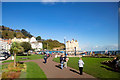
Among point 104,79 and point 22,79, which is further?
point 104,79

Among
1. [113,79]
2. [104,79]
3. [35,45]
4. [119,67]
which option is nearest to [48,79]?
[104,79]

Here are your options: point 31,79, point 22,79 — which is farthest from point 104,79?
point 22,79

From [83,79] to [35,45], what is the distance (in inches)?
3223

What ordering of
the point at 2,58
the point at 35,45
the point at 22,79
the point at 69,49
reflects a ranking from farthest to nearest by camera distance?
1. the point at 35,45
2. the point at 69,49
3. the point at 2,58
4. the point at 22,79

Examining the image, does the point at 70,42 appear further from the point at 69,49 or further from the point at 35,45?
the point at 35,45

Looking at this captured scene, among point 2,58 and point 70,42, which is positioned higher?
point 70,42

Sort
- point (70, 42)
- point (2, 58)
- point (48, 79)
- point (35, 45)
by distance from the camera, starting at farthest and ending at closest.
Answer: point (35, 45) < point (70, 42) < point (2, 58) < point (48, 79)

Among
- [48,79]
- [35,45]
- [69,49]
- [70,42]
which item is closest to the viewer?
[48,79]

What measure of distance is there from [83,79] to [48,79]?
251 centimetres

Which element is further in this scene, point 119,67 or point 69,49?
point 69,49

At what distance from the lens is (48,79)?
7.04 meters

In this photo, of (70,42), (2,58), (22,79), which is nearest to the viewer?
(22,79)

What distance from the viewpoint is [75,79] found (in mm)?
7227

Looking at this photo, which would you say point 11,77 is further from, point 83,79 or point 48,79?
point 83,79
